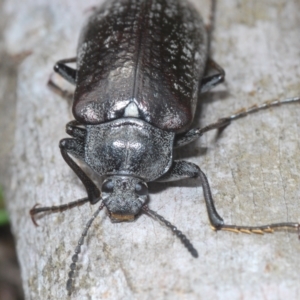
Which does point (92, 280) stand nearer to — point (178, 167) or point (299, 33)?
point (178, 167)

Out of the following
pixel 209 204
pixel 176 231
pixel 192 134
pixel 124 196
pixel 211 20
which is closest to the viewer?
pixel 176 231

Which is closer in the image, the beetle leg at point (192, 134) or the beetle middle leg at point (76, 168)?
the beetle middle leg at point (76, 168)

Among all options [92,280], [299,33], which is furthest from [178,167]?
[299,33]

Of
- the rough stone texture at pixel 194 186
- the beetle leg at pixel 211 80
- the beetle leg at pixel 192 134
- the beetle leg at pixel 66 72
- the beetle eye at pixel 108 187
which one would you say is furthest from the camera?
the beetle leg at pixel 66 72

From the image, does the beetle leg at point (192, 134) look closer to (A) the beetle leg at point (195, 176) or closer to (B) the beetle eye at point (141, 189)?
(A) the beetle leg at point (195, 176)

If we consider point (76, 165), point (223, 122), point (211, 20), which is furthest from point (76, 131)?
point (211, 20)

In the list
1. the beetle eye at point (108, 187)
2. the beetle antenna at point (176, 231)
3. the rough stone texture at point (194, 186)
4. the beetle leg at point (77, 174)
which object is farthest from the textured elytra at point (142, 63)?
the beetle antenna at point (176, 231)

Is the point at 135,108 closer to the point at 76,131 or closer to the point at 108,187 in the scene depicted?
the point at 76,131
